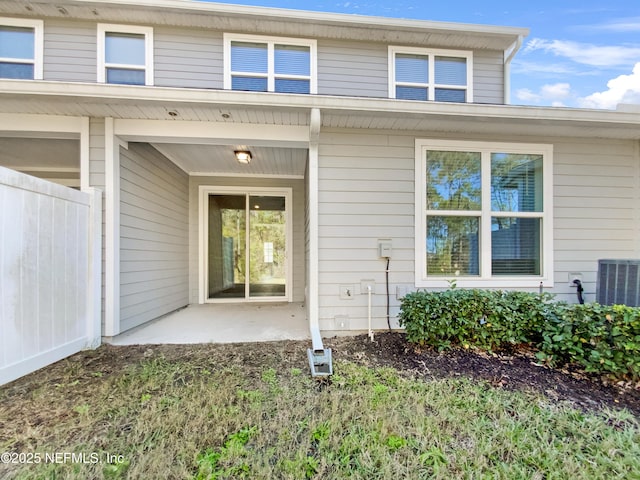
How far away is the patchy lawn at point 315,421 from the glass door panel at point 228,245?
2.94 meters

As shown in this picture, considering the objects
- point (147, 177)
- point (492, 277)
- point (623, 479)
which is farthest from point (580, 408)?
point (147, 177)

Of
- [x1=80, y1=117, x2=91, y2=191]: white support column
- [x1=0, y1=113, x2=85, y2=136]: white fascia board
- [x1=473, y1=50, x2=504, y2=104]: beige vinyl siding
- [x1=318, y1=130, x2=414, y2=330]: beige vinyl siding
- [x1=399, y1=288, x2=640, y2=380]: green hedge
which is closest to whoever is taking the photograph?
[x1=399, y1=288, x2=640, y2=380]: green hedge

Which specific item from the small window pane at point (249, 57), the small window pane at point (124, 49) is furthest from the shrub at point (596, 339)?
the small window pane at point (124, 49)

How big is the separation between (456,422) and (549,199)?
3192 millimetres

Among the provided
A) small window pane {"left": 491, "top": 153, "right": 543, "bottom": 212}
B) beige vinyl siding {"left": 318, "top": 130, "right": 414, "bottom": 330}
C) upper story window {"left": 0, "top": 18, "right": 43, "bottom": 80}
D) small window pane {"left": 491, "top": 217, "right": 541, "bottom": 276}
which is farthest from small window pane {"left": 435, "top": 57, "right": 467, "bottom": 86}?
upper story window {"left": 0, "top": 18, "right": 43, "bottom": 80}

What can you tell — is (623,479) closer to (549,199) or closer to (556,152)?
(549,199)

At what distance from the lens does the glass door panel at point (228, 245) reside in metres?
5.61

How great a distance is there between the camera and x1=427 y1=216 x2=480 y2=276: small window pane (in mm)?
3475

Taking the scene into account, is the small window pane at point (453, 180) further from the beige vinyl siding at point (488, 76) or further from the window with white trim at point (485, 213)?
the beige vinyl siding at point (488, 76)

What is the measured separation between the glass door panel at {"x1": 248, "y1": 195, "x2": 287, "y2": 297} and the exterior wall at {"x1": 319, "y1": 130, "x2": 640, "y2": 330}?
8.50ft

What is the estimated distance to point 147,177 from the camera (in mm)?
3916

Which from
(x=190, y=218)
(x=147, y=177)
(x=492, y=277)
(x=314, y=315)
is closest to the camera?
(x=314, y=315)

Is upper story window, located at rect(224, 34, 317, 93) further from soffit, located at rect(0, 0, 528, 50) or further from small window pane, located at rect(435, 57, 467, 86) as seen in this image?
small window pane, located at rect(435, 57, 467, 86)

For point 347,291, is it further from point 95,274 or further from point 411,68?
point 411,68
